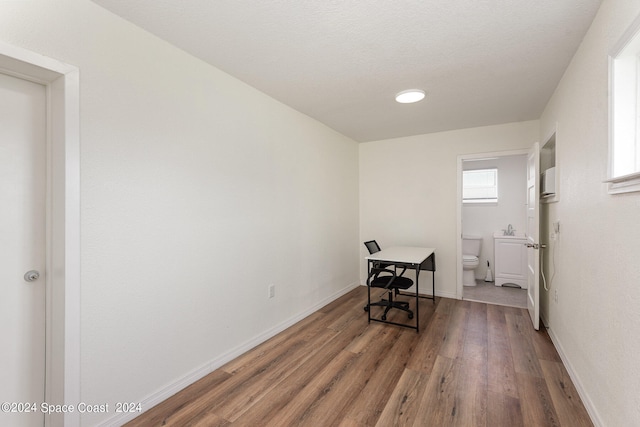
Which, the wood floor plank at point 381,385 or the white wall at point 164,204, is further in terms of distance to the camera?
the wood floor plank at point 381,385

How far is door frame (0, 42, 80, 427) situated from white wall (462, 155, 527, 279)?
5.10 metres

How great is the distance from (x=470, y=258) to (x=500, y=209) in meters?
1.07

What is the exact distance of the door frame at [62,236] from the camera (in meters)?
1.51

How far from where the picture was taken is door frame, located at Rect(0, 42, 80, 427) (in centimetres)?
151

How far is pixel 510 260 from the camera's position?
4688mm

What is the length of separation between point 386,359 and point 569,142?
231 cm

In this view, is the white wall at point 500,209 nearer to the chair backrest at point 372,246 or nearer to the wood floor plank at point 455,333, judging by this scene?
the wood floor plank at point 455,333

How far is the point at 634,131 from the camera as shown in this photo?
4.82ft

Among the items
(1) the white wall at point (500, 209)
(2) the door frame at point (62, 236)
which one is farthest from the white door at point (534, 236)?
(2) the door frame at point (62, 236)

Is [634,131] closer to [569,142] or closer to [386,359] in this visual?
[569,142]

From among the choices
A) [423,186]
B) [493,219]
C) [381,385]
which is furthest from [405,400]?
[493,219]

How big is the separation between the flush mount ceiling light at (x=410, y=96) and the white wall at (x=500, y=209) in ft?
8.45

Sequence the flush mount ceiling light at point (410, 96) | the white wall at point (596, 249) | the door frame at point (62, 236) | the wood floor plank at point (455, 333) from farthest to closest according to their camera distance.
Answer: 1. the flush mount ceiling light at point (410, 96)
2. the wood floor plank at point (455, 333)
3. the door frame at point (62, 236)
4. the white wall at point (596, 249)

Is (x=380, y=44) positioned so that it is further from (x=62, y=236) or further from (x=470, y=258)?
(x=470, y=258)
